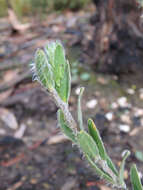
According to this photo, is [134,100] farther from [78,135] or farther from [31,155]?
[78,135]

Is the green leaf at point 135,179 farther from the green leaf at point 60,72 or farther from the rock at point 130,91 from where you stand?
the rock at point 130,91

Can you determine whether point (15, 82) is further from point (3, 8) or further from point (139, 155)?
point (3, 8)

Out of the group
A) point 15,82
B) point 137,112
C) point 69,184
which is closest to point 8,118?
point 15,82

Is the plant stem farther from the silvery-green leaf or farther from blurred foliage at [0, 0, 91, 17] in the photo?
blurred foliage at [0, 0, 91, 17]

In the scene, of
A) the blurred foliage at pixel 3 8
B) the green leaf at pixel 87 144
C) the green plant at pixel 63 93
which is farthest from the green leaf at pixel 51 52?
the blurred foliage at pixel 3 8


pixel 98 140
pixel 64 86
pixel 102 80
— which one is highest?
pixel 64 86
